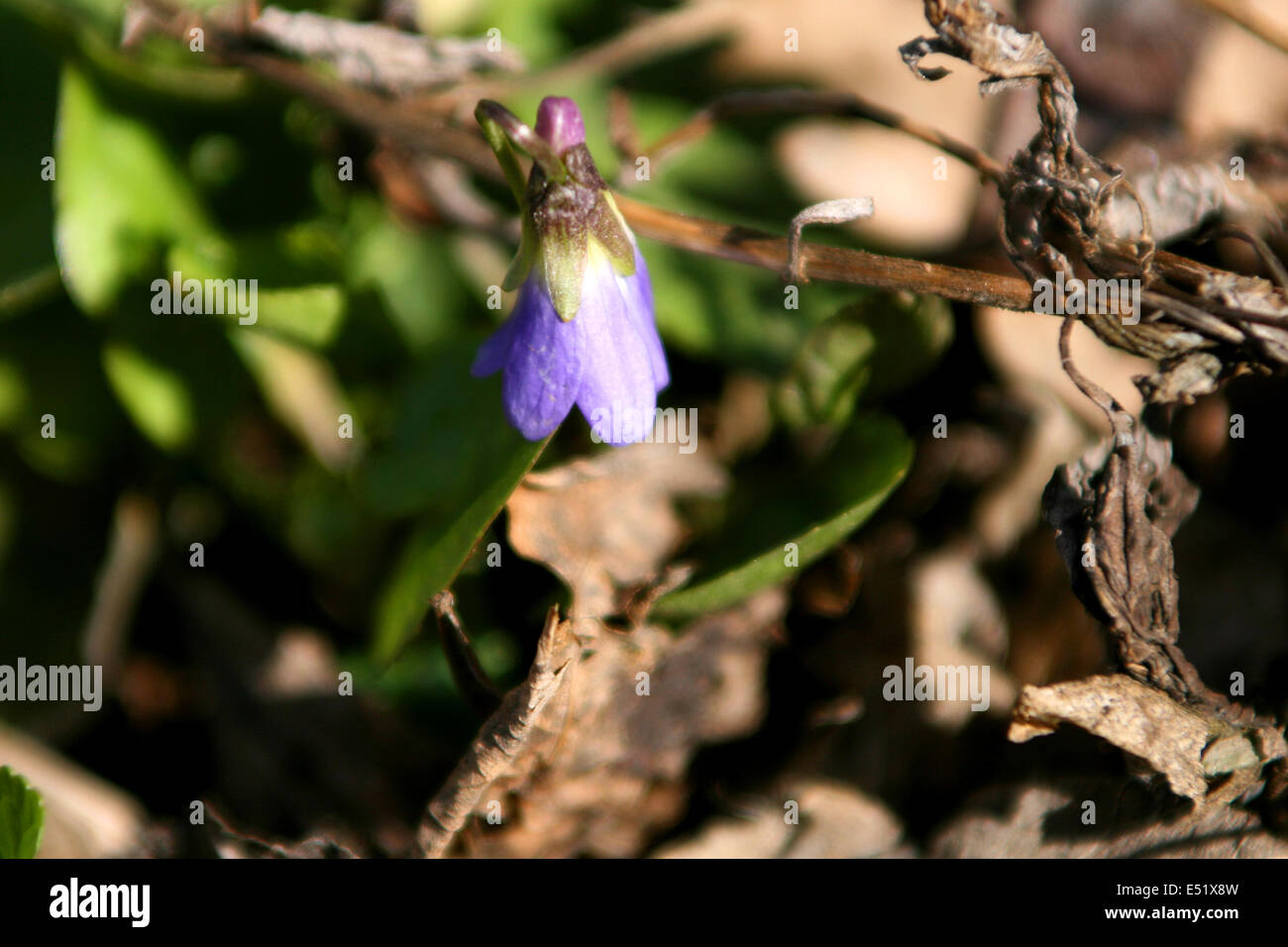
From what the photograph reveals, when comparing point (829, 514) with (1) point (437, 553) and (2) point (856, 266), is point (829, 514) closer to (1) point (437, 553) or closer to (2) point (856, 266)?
(2) point (856, 266)

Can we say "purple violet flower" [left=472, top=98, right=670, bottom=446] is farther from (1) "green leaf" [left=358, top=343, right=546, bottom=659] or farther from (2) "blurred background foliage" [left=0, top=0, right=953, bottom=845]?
(2) "blurred background foliage" [left=0, top=0, right=953, bottom=845]

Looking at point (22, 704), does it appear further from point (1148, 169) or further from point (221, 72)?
point (1148, 169)

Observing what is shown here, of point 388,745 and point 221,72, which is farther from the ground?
point 221,72

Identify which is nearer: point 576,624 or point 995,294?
point 995,294

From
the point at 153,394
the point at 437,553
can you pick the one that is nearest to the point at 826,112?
the point at 437,553

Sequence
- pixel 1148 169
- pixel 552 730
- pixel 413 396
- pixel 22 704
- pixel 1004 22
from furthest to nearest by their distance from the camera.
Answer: pixel 22 704 → pixel 413 396 → pixel 1148 169 → pixel 552 730 → pixel 1004 22

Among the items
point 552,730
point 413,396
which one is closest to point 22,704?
point 413,396

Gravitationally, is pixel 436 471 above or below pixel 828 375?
below

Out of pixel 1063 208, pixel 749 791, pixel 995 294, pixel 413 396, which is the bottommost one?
pixel 749 791
